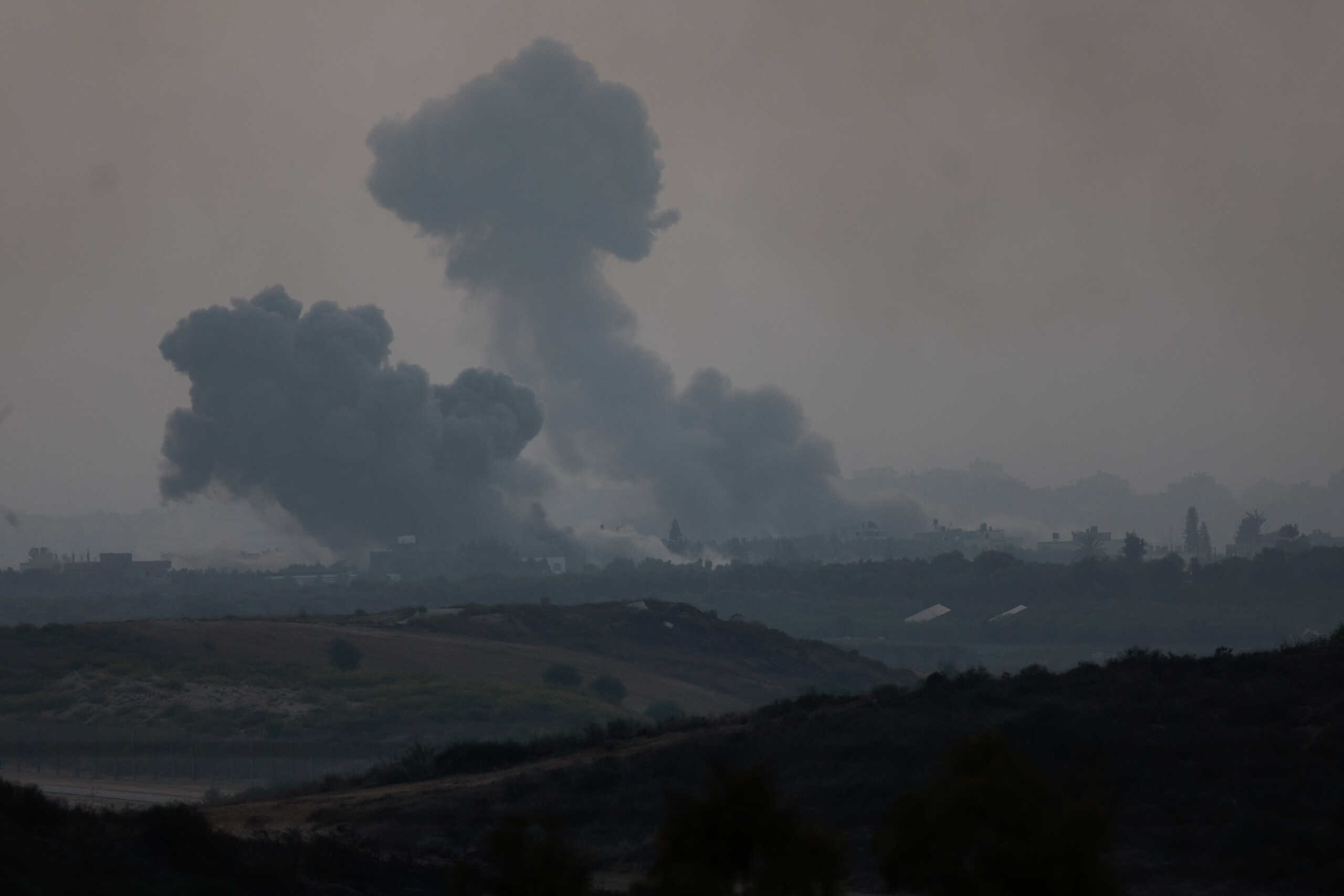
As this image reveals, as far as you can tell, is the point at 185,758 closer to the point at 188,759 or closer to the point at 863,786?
the point at 188,759

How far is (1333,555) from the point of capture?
19050cm

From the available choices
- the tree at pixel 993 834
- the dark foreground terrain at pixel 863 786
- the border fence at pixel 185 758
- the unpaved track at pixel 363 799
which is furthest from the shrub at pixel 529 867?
the border fence at pixel 185 758

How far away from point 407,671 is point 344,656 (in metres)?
4.12

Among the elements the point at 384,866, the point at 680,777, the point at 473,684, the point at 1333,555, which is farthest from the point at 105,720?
the point at 1333,555

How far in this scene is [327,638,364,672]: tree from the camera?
289 ft

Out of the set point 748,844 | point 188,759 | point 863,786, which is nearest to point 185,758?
point 188,759

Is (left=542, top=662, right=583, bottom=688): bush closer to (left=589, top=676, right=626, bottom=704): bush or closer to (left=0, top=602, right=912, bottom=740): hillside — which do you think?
(left=0, top=602, right=912, bottom=740): hillside

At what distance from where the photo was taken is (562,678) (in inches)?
3669

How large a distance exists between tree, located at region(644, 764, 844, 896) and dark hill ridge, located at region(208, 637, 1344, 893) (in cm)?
1427

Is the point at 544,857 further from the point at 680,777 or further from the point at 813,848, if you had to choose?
the point at 680,777

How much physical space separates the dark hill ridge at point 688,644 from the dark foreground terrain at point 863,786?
59.7 m

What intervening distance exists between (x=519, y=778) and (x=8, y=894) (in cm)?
2050

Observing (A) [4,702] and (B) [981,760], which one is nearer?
(B) [981,760]

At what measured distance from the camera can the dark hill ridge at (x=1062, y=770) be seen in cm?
2561
